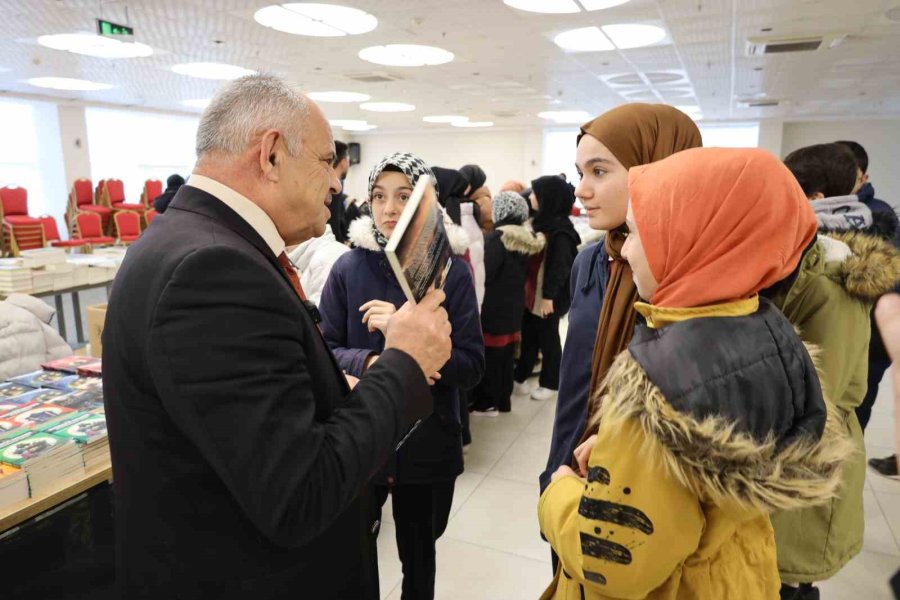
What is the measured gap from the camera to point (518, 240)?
4.08m

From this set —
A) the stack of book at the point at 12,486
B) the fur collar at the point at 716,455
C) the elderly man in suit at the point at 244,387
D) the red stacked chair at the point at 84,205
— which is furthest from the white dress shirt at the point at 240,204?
the red stacked chair at the point at 84,205

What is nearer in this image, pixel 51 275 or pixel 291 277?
pixel 291 277

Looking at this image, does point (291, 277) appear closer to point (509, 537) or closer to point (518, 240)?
point (509, 537)

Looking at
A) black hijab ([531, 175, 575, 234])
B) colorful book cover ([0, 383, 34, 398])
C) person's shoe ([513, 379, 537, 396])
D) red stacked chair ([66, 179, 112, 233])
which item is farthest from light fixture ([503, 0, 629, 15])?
red stacked chair ([66, 179, 112, 233])

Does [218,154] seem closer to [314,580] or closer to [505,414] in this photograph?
[314,580]

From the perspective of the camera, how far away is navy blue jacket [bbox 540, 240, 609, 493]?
1469 millimetres

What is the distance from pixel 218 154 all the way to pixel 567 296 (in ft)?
12.9

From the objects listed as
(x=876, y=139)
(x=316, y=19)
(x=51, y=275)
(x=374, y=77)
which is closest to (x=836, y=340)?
(x=51, y=275)

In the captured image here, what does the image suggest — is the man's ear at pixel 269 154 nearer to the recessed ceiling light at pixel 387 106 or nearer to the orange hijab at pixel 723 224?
the orange hijab at pixel 723 224

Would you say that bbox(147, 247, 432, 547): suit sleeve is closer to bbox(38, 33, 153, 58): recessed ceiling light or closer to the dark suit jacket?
the dark suit jacket

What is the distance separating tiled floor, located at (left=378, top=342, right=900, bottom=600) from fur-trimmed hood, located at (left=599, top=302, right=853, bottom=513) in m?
1.75

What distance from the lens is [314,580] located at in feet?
3.29

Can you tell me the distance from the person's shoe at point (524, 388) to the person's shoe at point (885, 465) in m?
2.23

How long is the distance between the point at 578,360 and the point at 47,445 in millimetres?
1496
